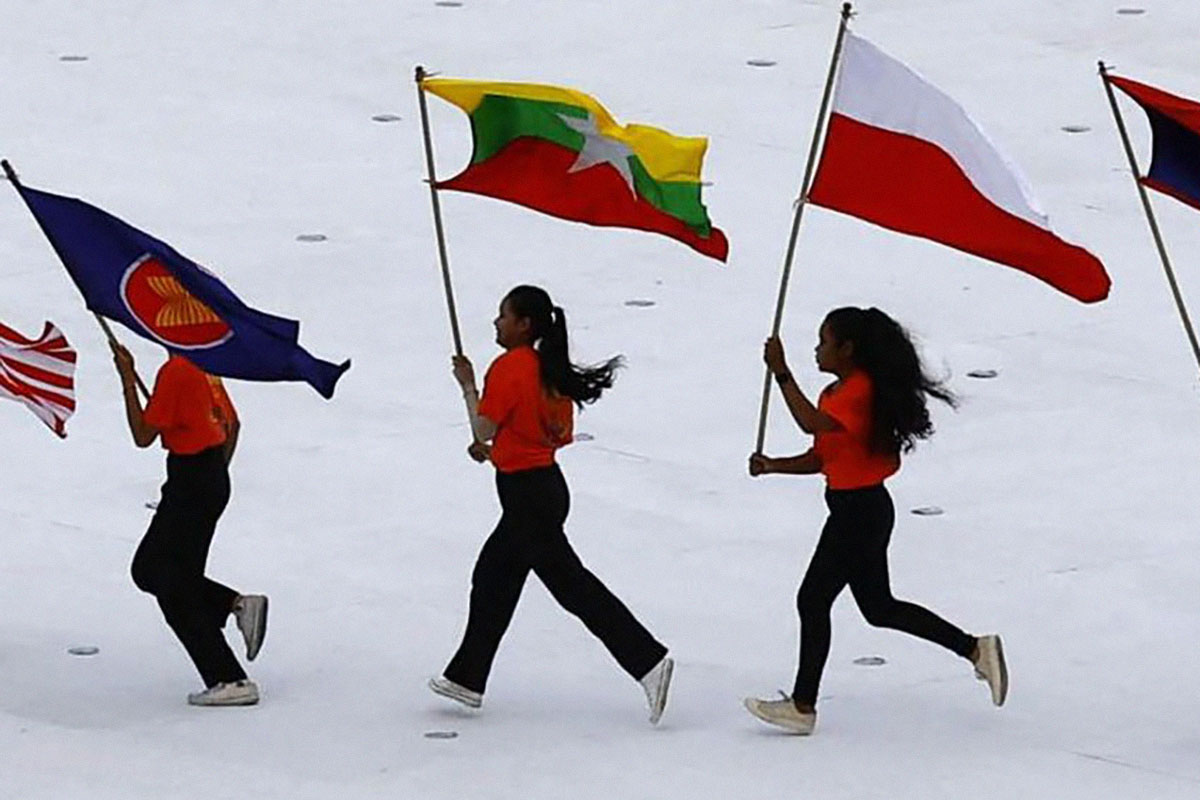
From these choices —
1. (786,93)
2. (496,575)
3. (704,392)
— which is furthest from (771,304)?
(496,575)

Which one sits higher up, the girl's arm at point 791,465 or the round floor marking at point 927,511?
the girl's arm at point 791,465

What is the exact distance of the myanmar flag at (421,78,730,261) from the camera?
10.7 m

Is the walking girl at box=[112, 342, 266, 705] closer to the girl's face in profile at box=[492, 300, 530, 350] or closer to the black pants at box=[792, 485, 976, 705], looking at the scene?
the girl's face in profile at box=[492, 300, 530, 350]

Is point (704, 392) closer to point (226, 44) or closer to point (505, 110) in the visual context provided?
point (505, 110)

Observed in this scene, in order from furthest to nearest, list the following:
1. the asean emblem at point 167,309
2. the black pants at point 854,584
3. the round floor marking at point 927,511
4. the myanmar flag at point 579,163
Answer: the round floor marking at point 927,511
the myanmar flag at point 579,163
the asean emblem at point 167,309
the black pants at point 854,584

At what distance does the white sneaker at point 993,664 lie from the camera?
34.2 feet

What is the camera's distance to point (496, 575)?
10.5 meters

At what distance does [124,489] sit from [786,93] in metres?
7.00

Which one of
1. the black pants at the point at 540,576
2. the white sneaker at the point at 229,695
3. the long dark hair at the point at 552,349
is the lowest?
the white sneaker at the point at 229,695

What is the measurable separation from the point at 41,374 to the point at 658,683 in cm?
241

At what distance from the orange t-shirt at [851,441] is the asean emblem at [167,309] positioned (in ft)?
6.44

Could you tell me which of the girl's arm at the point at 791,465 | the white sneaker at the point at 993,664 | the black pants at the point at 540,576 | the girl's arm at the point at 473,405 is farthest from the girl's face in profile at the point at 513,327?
the white sneaker at the point at 993,664

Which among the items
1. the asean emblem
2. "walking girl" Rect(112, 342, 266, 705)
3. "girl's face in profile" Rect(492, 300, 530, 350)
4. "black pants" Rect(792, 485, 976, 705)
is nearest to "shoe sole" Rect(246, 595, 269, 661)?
"walking girl" Rect(112, 342, 266, 705)

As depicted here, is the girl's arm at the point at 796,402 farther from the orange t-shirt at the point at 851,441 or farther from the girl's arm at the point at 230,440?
the girl's arm at the point at 230,440
